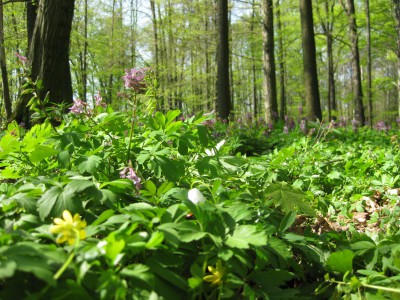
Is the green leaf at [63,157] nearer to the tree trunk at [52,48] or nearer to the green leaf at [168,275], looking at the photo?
the green leaf at [168,275]

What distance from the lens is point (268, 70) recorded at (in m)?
10.4

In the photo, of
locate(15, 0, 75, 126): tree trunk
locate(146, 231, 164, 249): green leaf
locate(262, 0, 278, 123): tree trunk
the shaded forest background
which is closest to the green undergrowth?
locate(146, 231, 164, 249): green leaf

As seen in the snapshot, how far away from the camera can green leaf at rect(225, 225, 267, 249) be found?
3.47 ft

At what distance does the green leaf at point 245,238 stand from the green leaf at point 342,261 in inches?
16.8

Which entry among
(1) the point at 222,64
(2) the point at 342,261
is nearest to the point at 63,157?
(2) the point at 342,261

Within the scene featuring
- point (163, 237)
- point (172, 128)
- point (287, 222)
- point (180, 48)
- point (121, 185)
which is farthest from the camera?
point (180, 48)

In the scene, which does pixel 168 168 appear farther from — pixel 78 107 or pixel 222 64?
pixel 222 64

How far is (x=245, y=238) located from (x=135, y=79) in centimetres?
103

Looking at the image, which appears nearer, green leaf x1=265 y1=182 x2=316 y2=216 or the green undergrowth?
the green undergrowth

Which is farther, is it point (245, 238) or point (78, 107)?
point (78, 107)

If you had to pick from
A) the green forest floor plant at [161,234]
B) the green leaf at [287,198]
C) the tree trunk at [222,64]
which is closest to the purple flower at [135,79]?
the green forest floor plant at [161,234]

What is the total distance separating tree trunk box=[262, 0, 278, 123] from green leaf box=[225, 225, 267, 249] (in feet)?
29.1

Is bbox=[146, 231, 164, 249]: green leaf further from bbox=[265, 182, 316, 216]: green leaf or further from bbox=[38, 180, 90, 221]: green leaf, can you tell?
bbox=[265, 182, 316, 216]: green leaf

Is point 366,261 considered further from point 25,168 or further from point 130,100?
point 25,168
